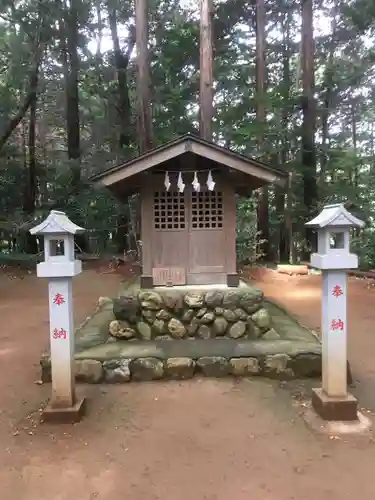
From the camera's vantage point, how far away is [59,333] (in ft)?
14.2

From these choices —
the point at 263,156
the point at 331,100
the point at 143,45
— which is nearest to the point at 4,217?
the point at 143,45

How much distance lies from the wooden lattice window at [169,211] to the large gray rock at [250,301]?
57.2 inches

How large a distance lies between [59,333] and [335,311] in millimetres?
2771

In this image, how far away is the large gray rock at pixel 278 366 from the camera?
5285 millimetres

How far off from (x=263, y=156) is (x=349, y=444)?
12655 mm

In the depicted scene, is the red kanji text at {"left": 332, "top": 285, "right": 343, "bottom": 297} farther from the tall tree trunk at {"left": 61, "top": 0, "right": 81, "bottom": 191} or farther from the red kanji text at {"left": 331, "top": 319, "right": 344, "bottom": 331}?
the tall tree trunk at {"left": 61, "top": 0, "right": 81, "bottom": 191}

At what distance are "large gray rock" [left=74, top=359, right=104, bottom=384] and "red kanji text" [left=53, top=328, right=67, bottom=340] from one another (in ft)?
3.25

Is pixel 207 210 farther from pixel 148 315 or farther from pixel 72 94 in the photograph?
pixel 72 94

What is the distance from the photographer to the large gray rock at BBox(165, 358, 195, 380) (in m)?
5.28

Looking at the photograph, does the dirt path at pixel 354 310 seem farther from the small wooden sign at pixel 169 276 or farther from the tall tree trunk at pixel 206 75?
the tall tree trunk at pixel 206 75

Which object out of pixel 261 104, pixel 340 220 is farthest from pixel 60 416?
pixel 261 104

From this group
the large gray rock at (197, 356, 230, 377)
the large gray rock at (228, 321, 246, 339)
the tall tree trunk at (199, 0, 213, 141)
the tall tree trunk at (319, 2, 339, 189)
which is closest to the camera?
the large gray rock at (197, 356, 230, 377)

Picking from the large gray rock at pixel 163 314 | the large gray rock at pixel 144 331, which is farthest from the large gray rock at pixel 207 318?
the large gray rock at pixel 144 331


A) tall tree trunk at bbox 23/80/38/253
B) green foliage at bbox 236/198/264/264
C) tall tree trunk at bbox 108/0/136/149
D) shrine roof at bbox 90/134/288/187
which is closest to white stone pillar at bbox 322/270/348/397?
shrine roof at bbox 90/134/288/187
